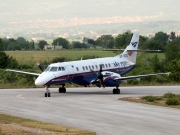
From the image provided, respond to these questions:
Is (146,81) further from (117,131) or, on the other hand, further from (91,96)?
(117,131)

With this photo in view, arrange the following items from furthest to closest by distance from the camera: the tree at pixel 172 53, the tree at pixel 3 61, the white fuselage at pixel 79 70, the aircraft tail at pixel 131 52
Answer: the tree at pixel 172 53 → the tree at pixel 3 61 → the aircraft tail at pixel 131 52 → the white fuselage at pixel 79 70

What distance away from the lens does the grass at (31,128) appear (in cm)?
2384

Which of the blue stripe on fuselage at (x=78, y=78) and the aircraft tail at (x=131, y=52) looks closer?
the blue stripe on fuselage at (x=78, y=78)

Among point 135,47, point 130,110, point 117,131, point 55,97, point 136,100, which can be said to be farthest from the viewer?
point 135,47

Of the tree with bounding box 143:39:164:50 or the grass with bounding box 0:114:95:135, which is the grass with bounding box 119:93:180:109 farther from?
the tree with bounding box 143:39:164:50

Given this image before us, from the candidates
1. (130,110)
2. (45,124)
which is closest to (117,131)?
(45,124)

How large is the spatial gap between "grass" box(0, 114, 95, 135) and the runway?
3.06 ft

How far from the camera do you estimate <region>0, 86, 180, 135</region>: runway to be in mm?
25133

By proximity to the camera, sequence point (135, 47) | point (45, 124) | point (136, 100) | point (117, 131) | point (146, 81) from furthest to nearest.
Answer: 1. point (146, 81)
2. point (135, 47)
3. point (136, 100)
4. point (45, 124)
5. point (117, 131)

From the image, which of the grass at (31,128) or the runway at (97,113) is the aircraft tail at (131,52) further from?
the grass at (31,128)

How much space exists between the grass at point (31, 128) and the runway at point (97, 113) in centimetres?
93

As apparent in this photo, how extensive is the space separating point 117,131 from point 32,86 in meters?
30.2

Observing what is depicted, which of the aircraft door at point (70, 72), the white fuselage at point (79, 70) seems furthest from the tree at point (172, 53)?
the aircraft door at point (70, 72)

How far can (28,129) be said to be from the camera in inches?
979
